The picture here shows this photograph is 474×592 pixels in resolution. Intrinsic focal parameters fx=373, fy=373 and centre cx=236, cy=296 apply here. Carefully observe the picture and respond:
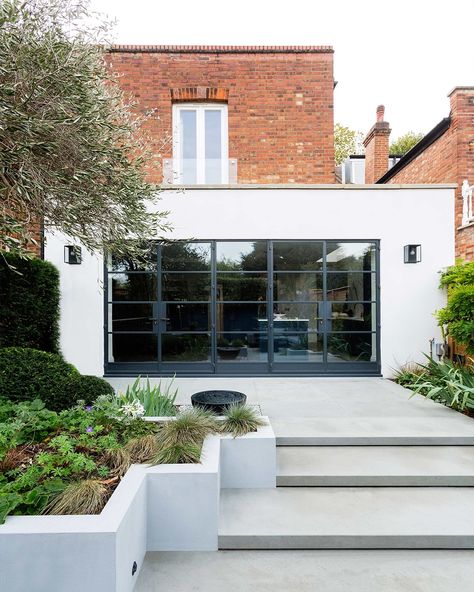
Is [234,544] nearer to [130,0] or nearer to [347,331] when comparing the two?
[347,331]

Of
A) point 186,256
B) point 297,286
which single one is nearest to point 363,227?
point 297,286

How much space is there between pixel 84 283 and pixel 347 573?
6453mm

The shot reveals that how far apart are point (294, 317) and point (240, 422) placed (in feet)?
13.4

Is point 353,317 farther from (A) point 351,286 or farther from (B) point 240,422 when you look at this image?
(B) point 240,422

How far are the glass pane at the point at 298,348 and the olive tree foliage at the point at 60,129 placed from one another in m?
4.04

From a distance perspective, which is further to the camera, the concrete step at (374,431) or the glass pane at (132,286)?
the glass pane at (132,286)

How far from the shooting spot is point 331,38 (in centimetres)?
891

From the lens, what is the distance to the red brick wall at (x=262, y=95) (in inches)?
348

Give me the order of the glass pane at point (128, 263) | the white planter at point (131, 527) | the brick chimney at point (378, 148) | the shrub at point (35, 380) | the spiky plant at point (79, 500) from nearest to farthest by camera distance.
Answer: the white planter at point (131, 527) < the spiky plant at point (79, 500) < the shrub at point (35, 380) < the glass pane at point (128, 263) < the brick chimney at point (378, 148)

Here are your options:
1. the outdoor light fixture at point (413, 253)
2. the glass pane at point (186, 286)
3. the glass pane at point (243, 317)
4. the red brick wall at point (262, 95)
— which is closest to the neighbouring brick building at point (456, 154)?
the outdoor light fixture at point (413, 253)

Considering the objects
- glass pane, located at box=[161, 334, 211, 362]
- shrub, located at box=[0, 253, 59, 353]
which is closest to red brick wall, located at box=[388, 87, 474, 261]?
glass pane, located at box=[161, 334, 211, 362]

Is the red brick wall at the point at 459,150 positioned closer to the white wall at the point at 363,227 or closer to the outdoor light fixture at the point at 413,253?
the white wall at the point at 363,227

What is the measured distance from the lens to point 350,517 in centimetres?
297

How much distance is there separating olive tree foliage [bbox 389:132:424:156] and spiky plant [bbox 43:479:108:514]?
83.6 feet
